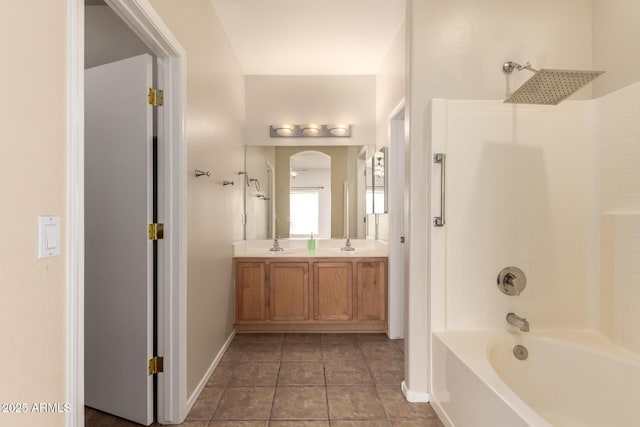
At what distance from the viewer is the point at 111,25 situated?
216cm

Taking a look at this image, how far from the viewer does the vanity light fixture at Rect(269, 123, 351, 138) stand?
3.73 metres

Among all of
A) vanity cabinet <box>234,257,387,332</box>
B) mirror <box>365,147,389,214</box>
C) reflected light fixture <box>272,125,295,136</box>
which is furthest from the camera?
reflected light fixture <box>272,125,295,136</box>

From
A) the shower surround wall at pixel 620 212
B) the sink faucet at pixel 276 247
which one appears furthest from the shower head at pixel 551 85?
the sink faucet at pixel 276 247

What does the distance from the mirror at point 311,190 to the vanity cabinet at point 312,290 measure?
1.87 feet

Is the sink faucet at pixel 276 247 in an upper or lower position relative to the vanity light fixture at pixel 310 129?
lower

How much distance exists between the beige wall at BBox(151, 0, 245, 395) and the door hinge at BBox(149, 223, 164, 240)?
0.17 meters

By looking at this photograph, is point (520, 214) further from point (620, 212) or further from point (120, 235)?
point (120, 235)

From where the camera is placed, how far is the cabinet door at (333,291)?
10.7 feet

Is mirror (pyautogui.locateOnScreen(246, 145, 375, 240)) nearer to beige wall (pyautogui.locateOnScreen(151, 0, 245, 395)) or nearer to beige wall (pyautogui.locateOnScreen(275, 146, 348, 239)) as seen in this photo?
beige wall (pyautogui.locateOnScreen(275, 146, 348, 239))

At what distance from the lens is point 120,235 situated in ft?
6.03

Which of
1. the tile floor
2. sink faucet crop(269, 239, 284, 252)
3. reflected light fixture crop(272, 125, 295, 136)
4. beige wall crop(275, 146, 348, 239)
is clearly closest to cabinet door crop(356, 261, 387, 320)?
the tile floor

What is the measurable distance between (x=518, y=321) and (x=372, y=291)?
4.85 ft

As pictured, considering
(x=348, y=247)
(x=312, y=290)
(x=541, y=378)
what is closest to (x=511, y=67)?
(x=541, y=378)
